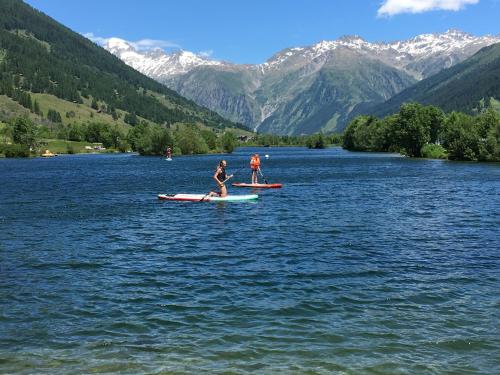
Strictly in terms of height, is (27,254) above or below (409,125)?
below

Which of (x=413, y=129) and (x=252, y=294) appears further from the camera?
(x=413, y=129)

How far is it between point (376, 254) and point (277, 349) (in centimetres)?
1548

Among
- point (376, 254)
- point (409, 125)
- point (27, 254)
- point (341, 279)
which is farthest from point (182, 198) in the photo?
point (409, 125)

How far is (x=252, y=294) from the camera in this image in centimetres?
2273

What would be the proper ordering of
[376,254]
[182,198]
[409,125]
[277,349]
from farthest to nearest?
[409,125] < [182,198] < [376,254] < [277,349]

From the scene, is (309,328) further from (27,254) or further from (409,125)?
(409,125)

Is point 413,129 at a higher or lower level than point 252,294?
higher

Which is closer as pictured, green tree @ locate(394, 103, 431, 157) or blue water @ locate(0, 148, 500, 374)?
blue water @ locate(0, 148, 500, 374)

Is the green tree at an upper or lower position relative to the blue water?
upper

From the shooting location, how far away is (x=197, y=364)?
51.6ft

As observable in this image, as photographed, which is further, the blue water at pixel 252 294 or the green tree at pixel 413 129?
the green tree at pixel 413 129

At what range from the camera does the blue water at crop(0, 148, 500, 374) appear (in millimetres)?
16250

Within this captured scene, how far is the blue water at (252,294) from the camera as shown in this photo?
16250 mm

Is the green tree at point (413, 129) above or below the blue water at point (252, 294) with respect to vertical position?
above
